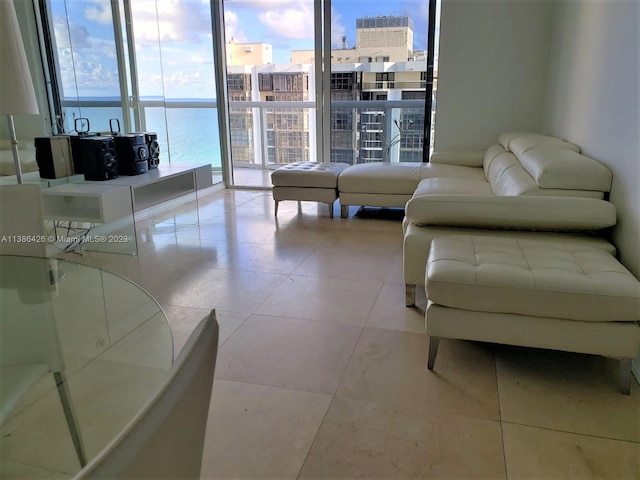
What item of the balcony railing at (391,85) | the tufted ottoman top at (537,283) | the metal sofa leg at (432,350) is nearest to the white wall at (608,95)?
the tufted ottoman top at (537,283)

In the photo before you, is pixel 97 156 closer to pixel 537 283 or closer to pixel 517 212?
pixel 517 212

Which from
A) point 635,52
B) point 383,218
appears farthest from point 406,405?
point 383,218

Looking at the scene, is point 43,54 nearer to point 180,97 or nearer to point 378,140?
point 180,97

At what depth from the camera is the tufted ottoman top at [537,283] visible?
1.80 meters

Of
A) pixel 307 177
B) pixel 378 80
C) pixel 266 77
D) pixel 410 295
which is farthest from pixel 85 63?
pixel 410 295

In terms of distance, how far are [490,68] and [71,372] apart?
454 centimetres

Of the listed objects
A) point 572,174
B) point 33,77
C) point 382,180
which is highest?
point 33,77

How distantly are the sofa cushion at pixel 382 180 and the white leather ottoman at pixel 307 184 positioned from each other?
0.31 feet

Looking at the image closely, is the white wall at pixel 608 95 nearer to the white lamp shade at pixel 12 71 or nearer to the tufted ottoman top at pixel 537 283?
the tufted ottoman top at pixel 537 283

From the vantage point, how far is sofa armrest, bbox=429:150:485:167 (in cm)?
458

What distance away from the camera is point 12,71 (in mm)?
2680

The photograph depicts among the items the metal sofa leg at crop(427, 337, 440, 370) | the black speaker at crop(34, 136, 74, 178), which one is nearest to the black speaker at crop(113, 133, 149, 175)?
the black speaker at crop(34, 136, 74, 178)

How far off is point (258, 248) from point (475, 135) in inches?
103

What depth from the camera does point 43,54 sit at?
3967 millimetres
